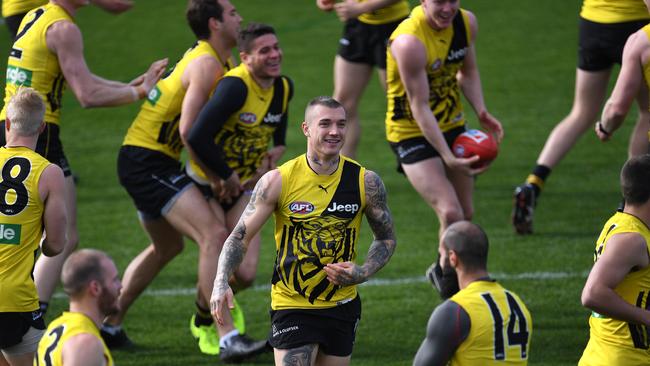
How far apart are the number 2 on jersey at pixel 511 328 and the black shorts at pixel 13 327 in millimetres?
2713

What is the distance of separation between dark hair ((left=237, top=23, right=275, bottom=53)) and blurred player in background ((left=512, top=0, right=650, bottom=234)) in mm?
3383

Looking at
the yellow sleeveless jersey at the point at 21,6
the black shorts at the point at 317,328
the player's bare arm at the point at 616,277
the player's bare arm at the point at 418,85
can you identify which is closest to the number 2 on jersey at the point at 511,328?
the player's bare arm at the point at 616,277

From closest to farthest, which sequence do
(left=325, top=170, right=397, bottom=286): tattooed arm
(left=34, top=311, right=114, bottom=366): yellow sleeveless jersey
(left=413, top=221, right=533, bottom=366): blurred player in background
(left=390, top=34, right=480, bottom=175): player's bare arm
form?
(left=34, top=311, right=114, bottom=366): yellow sleeveless jersey < (left=413, top=221, right=533, bottom=366): blurred player in background < (left=325, top=170, right=397, bottom=286): tattooed arm < (left=390, top=34, right=480, bottom=175): player's bare arm

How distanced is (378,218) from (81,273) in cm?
185

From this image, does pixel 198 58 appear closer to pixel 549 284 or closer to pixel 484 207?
pixel 549 284

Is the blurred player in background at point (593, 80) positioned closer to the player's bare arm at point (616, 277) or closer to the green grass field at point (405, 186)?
the green grass field at point (405, 186)

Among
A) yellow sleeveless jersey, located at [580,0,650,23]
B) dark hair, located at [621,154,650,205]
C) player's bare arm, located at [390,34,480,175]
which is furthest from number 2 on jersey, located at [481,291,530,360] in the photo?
yellow sleeveless jersey, located at [580,0,650,23]

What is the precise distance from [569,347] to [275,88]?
2.83 metres

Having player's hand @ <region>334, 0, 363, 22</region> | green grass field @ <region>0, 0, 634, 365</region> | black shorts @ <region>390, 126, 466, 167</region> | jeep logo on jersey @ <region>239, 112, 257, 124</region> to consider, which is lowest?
green grass field @ <region>0, 0, 634, 365</region>

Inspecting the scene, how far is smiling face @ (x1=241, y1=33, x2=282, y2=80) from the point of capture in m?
8.04

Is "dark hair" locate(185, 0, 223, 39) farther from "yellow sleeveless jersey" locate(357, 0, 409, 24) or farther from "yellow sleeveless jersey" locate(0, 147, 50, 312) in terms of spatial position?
"yellow sleeveless jersey" locate(357, 0, 409, 24)

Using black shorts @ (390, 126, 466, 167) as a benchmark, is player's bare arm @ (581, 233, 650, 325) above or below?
above

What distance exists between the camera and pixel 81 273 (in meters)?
5.29

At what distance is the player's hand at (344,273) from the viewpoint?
6113 mm
